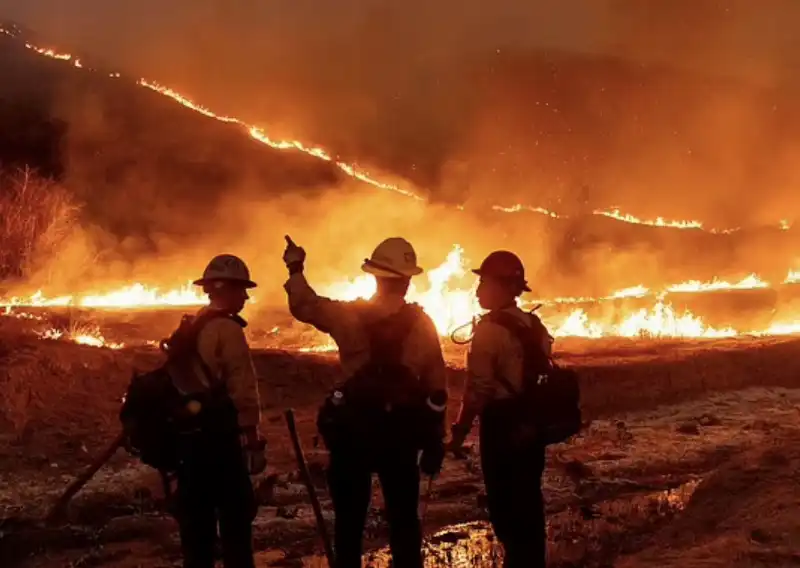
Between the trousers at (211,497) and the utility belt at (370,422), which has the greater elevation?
the utility belt at (370,422)

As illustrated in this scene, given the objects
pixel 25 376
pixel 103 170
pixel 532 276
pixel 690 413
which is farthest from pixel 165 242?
pixel 690 413

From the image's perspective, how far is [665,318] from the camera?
934 inches

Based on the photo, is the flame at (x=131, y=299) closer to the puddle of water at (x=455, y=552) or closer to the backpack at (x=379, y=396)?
the puddle of water at (x=455, y=552)

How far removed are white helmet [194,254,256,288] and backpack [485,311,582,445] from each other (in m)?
1.47

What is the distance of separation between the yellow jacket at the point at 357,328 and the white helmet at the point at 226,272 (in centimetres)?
29

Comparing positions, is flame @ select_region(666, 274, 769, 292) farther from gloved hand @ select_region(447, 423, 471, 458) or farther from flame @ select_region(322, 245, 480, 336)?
gloved hand @ select_region(447, 423, 471, 458)

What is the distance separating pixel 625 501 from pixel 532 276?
896 inches

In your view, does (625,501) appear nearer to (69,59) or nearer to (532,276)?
(532,276)

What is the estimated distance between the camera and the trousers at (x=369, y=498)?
4879mm

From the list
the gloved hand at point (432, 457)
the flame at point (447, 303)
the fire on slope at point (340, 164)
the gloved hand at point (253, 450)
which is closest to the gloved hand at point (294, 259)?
the gloved hand at point (253, 450)

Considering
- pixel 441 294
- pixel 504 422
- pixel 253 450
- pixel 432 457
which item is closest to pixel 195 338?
pixel 253 450

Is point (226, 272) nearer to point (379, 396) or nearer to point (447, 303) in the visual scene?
point (379, 396)

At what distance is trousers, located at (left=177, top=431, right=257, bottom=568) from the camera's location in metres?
4.80

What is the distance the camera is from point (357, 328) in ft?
Answer: 15.9
